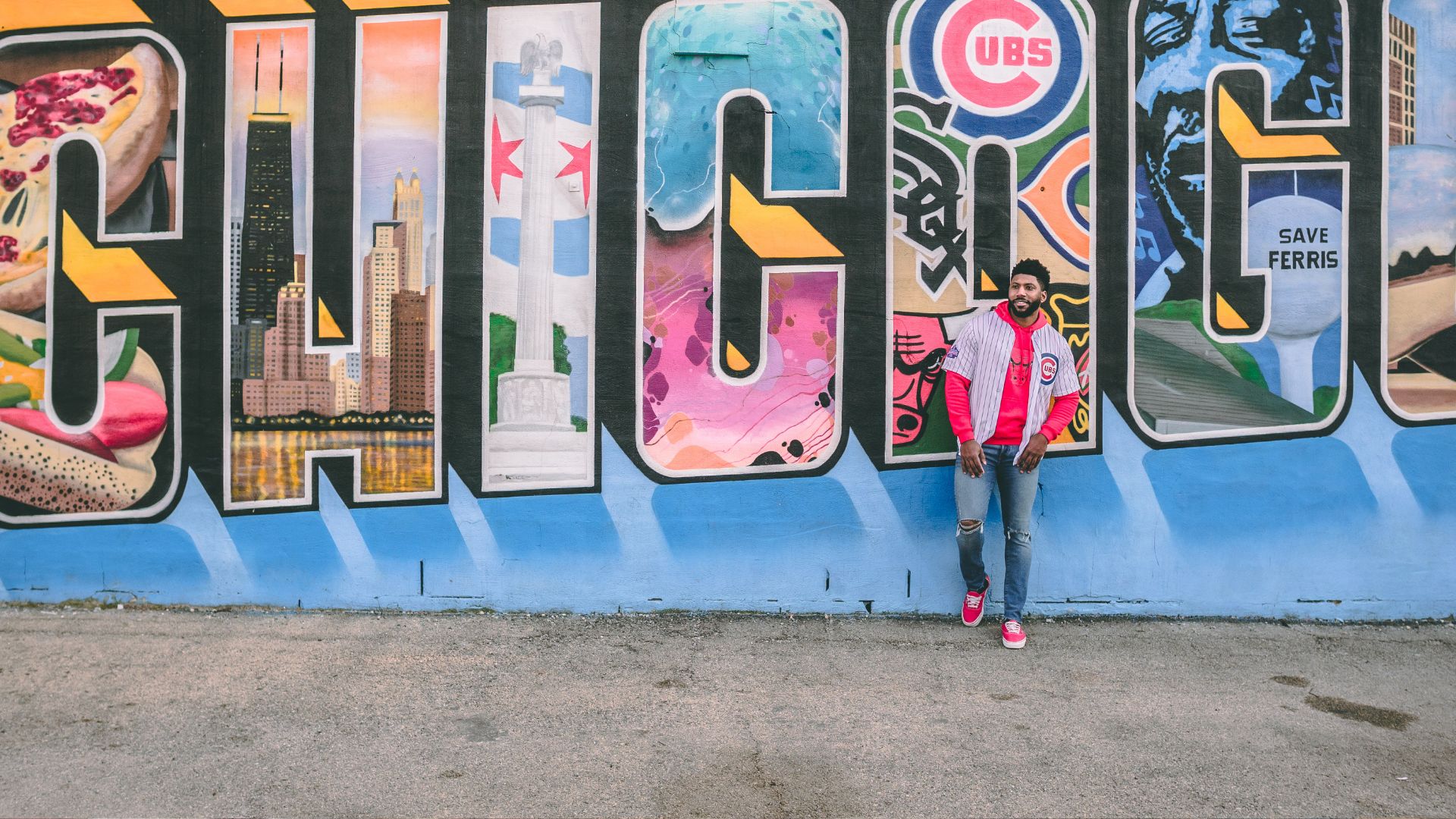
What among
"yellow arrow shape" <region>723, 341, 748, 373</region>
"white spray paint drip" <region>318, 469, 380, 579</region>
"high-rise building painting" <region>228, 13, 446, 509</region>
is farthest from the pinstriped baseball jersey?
"white spray paint drip" <region>318, 469, 380, 579</region>

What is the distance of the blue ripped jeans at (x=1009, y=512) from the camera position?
4.68 metres

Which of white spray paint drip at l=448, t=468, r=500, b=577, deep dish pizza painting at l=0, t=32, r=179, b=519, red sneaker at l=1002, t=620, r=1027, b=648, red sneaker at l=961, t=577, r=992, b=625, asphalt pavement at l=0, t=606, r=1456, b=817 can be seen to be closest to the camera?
asphalt pavement at l=0, t=606, r=1456, b=817

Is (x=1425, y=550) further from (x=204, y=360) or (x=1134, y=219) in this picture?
(x=204, y=360)

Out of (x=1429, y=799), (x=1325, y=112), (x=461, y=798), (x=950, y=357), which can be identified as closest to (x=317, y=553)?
(x=461, y=798)

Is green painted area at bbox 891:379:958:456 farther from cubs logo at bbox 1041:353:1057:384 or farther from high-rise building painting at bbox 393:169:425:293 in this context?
high-rise building painting at bbox 393:169:425:293

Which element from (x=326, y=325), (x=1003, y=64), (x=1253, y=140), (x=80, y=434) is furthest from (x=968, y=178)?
(x=80, y=434)

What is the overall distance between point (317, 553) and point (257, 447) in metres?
0.64

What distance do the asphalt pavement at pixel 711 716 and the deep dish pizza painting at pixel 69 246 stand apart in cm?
72

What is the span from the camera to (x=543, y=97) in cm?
504

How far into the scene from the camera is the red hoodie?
4.63 meters

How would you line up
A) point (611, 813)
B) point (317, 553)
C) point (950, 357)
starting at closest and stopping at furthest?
point (611, 813), point (950, 357), point (317, 553)

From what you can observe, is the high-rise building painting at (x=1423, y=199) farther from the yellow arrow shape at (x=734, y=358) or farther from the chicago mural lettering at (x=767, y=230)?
the yellow arrow shape at (x=734, y=358)

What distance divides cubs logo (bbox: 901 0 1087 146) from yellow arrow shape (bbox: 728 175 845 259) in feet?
2.99

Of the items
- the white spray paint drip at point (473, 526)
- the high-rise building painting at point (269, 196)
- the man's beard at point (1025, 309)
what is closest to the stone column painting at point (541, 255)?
the white spray paint drip at point (473, 526)
